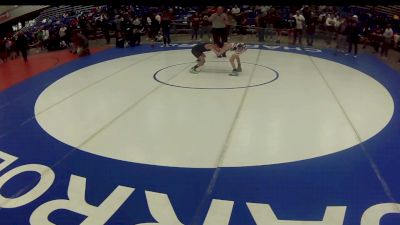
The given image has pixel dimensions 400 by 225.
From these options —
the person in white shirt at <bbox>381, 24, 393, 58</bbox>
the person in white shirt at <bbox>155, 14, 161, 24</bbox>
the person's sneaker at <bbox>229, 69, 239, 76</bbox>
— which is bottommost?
the person's sneaker at <bbox>229, 69, 239, 76</bbox>

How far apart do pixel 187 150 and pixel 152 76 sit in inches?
185

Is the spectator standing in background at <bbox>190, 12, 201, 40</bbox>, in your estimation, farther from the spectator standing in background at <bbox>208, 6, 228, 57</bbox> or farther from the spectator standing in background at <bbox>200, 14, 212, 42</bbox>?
the spectator standing in background at <bbox>208, 6, 228, 57</bbox>

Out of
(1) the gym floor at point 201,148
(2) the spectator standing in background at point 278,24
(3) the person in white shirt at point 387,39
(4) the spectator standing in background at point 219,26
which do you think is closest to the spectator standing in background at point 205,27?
(2) the spectator standing in background at point 278,24

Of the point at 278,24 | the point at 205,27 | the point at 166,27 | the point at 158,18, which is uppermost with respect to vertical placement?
the point at 158,18

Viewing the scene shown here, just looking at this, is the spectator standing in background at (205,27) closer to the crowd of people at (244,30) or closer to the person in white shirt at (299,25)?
the crowd of people at (244,30)

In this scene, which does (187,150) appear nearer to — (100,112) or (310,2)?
(100,112)

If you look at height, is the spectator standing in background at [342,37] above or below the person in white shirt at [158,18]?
below

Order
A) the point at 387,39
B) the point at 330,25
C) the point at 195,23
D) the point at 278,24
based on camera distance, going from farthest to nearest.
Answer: the point at 195,23 → the point at 278,24 → the point at 330,25 → the point at 387,39

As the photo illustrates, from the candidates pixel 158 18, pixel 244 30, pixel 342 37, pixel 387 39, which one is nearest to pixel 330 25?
pixel 342 37

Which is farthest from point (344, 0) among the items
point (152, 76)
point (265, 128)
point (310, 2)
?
point (152, 76)

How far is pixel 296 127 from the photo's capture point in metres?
5.98

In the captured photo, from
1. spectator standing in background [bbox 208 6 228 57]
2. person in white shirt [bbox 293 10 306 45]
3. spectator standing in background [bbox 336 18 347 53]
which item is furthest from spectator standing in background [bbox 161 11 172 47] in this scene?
spectator standing in background [bbox 336 18 347 53]

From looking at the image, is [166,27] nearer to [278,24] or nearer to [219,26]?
[219,26]

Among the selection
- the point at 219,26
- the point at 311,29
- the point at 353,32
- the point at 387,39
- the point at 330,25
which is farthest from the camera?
the point at 330,25
